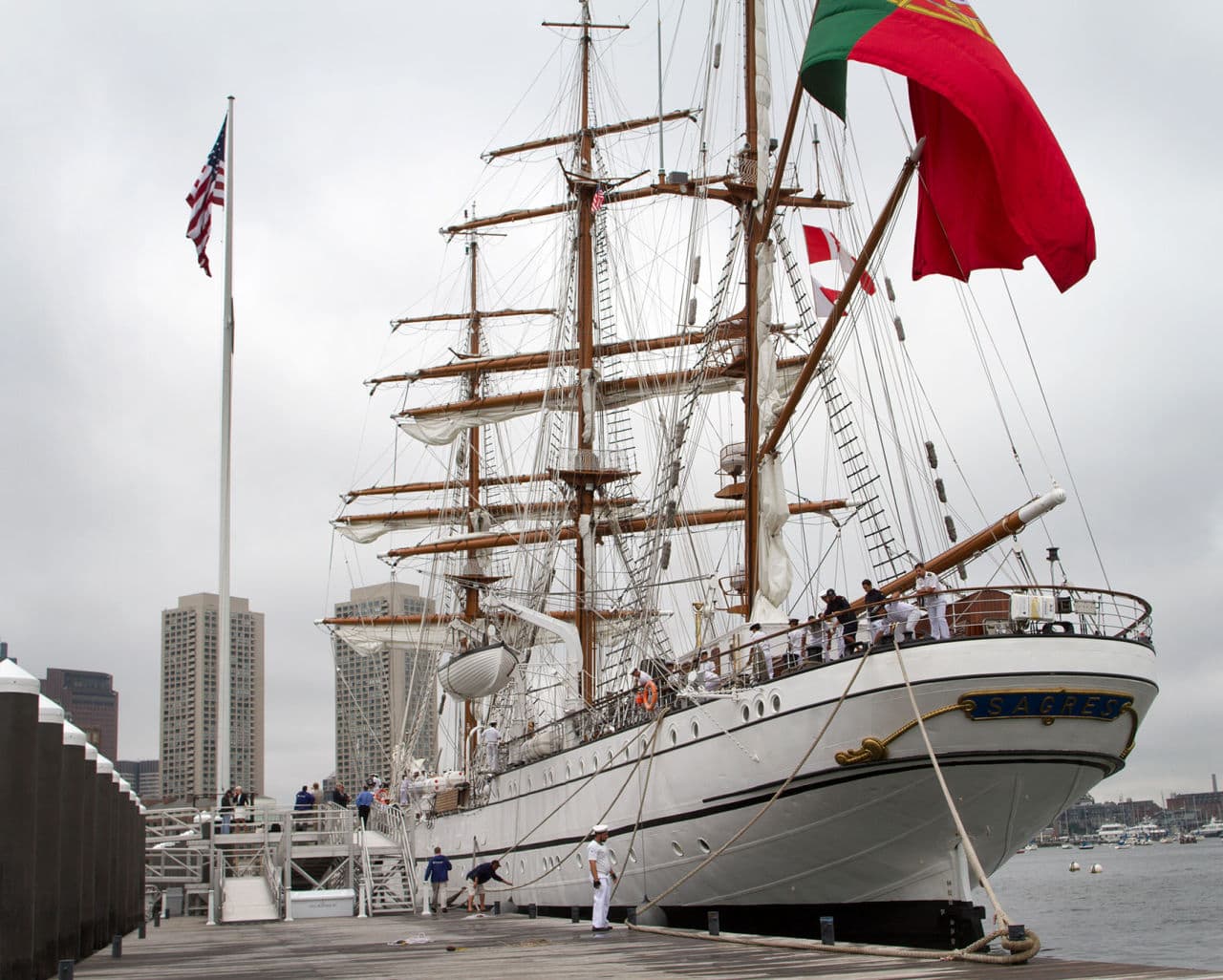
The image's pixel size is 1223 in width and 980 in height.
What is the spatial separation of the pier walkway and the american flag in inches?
485

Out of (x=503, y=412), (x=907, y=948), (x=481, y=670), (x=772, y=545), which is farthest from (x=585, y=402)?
(x=907, y=948)

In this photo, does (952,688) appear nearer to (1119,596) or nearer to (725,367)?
(1119,596)

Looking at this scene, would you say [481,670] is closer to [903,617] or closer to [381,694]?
[381,694]

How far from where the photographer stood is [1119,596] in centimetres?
1645

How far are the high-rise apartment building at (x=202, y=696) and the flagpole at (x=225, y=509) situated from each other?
8230 cm

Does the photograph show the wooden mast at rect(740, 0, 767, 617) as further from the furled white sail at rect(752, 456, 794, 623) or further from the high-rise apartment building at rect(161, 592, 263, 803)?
the high-rise apartment building at rect(161, 592, 263, 803)

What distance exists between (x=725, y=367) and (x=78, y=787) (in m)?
15.6

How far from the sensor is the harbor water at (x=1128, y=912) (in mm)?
31016

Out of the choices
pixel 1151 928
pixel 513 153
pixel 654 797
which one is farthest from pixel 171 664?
pixel 654 797

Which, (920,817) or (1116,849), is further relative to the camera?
(1116,849)

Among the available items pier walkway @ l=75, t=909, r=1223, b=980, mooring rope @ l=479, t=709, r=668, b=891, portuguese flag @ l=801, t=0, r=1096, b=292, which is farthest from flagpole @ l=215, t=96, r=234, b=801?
portuguese flag @ l=801, t=0, r=1096, b=292

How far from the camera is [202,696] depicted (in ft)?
372

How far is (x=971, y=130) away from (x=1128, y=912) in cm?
3854

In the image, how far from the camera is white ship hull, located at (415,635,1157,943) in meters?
15.1
